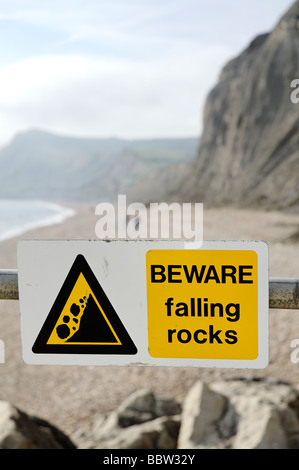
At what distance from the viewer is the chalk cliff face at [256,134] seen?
37344mm

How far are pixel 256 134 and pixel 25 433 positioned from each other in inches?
1696

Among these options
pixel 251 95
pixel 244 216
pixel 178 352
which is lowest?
pixel 178 352

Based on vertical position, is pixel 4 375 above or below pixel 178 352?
below

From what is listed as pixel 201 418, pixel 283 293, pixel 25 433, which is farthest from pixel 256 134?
pixel 283 293

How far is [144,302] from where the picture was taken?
171cm

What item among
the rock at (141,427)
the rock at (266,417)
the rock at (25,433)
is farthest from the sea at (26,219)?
the rock at (266,417)

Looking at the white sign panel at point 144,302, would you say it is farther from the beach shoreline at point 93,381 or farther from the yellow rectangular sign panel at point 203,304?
the beach shoreline at point 93,381

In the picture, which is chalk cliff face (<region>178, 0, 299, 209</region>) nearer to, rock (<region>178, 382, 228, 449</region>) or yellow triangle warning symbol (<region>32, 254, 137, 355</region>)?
rock (<region>178, 382, 228, 449</region>)

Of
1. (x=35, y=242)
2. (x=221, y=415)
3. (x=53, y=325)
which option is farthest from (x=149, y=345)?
(x=221, y=415)

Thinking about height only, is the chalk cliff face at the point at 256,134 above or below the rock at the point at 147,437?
above

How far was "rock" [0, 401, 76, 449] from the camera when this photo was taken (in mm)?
3701

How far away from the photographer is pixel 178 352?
171 centimetres
